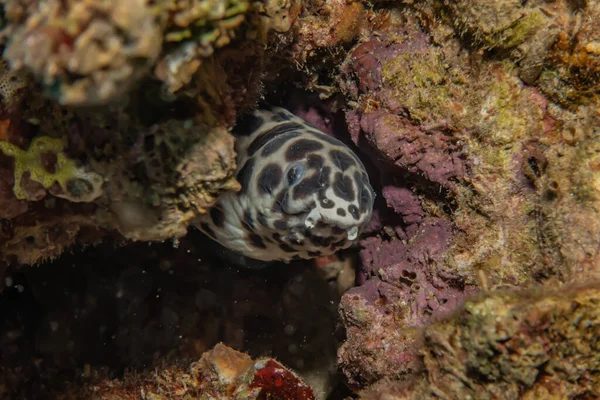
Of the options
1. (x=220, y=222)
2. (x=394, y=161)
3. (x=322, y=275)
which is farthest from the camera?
(x=322, y=275)

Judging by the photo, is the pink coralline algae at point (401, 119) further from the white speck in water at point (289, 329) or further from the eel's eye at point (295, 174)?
the white speck in water at point (289, 329)

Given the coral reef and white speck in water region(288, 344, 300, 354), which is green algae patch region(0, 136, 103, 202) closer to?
the coral reef

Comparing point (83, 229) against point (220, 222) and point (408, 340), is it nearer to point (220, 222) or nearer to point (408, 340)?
point (220, 222)

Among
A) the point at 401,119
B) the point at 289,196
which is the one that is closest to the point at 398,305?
the point at 289,196

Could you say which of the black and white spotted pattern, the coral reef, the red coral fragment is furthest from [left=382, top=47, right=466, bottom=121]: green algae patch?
the red coral fragment

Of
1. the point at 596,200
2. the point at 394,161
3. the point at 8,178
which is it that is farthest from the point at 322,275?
the point at 8,178
